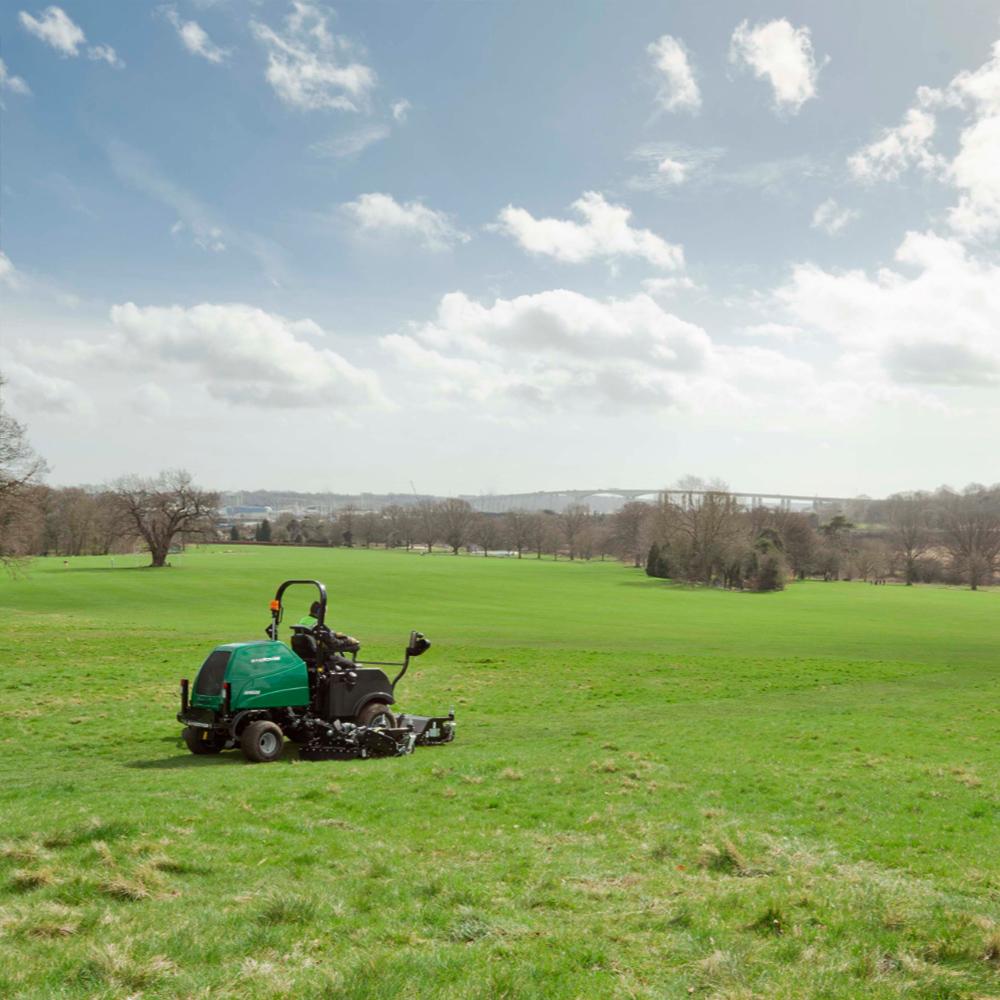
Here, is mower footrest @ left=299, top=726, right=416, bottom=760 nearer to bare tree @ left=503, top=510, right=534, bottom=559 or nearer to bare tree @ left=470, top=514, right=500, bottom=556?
bare tree @ left=503, top=510, right=534, bottom=559

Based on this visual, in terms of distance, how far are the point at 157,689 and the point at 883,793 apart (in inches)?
776

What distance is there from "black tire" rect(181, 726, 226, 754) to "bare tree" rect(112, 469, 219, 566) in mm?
97661

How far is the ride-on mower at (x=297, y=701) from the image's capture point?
15.9 meters

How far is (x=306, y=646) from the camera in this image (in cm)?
1694

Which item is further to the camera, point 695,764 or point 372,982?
point 695,764

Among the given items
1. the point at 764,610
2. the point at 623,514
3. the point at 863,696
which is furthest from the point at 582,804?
the point at 623,514

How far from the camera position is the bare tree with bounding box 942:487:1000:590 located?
139375 mm

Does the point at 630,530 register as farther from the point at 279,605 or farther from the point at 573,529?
the point at 279,605

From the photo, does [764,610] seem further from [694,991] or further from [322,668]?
[694,991]

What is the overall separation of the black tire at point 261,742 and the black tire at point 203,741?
1.06 metres

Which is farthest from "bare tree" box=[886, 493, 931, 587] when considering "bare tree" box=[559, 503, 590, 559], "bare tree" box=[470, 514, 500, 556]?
"bare tree" box=[470, 514, 500, 556]

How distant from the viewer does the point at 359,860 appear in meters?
9.40

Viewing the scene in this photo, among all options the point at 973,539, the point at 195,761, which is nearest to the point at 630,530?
the point at 973,539

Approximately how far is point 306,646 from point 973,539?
157 m
